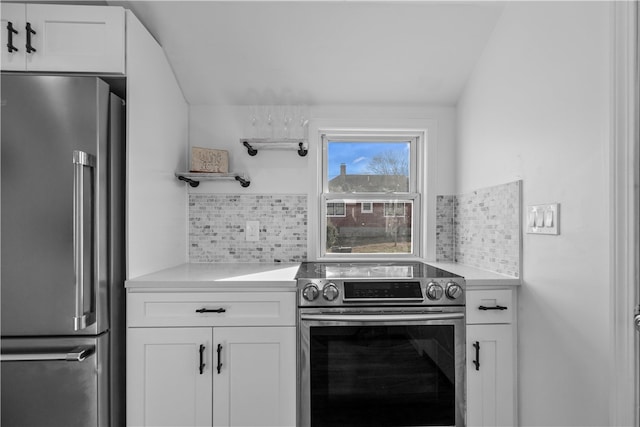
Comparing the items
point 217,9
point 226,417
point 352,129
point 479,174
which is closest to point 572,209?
point 479,174

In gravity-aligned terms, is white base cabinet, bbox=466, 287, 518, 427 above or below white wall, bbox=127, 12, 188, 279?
below

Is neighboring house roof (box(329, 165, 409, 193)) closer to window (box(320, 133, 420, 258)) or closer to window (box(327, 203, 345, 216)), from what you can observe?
window (box(320, 133, 420, 258))

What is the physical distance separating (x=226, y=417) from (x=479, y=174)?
1906 mm

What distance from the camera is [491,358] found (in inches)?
65.8

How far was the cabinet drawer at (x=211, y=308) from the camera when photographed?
1.64 meters

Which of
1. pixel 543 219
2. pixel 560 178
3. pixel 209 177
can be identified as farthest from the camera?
pixel 209 177

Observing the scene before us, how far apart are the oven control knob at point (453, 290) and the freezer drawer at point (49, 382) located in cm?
163

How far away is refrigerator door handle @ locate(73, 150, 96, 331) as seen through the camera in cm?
141

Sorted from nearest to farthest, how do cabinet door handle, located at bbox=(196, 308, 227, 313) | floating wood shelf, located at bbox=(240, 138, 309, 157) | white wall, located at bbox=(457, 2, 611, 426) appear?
white wall, located at bbox=(457, 2, 611, 426) < cabinet door handle, located at bbox=(196, 308, 227, 313) < floating wood shelf, located at bbox=(240, 138, 309, 157)

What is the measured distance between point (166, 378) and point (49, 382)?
465 mm

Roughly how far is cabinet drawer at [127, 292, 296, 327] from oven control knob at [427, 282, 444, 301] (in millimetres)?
659

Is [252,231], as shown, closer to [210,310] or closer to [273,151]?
[273,151]

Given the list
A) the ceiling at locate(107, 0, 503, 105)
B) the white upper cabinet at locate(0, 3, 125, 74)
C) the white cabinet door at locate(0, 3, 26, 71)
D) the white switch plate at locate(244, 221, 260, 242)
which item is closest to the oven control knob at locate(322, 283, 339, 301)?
the white switch plate at locate(244, 221, 260, 242)

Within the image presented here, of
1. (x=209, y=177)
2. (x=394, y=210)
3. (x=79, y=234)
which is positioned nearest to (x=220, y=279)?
(x=79, y=234)
